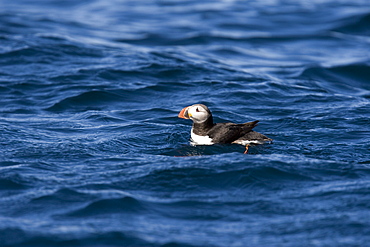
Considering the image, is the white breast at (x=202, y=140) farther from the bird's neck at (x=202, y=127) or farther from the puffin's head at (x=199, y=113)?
the puffin's head at (x=199, y=113)

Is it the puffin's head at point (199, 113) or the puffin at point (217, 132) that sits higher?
the puffin's head at point (199, 113)

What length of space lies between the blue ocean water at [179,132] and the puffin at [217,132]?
17cm

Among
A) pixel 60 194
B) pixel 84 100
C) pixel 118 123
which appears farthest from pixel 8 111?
pixel 60 194

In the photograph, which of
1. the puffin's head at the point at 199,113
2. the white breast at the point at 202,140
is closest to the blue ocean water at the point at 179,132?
the white breast at the point at 202,140

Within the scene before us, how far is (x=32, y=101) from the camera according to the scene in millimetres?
12438

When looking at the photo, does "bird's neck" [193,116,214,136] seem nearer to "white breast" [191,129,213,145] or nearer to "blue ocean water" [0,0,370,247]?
"white breast" [191,129,213,145]

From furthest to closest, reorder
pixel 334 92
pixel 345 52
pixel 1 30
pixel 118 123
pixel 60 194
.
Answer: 1. pixel 1 30
2. pixel 345 52
3. pixel 334 92
4. pixel 118 123
5. pixel 60 194

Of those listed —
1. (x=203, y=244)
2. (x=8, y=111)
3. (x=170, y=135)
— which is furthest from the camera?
(x=8, y=111)

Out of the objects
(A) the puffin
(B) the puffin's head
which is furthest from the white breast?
(B) the puffin's head

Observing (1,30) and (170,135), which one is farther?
(1,30)

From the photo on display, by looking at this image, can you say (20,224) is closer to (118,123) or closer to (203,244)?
(203,244)

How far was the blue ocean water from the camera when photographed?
638 cm

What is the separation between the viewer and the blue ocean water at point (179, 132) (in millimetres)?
6383

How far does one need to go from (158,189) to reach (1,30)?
14.1 m
